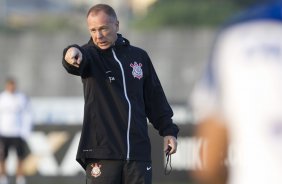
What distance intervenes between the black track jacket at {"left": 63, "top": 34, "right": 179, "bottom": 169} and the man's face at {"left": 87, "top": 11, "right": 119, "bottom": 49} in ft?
0.21

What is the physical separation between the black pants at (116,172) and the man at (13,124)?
1202 cm

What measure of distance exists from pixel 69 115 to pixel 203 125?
41.8ft

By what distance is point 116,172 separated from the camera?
6.81 m

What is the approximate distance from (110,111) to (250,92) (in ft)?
5.51

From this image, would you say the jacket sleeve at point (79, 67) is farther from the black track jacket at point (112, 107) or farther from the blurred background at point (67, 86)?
the blurred background at point (67, 86)

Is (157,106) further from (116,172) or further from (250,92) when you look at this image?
(250,92)

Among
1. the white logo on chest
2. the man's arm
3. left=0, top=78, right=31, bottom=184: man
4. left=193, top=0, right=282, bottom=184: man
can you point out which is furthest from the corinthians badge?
left=0, top=78, right=31, bottom=184: man

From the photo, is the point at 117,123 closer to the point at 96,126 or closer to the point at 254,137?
the point at 96,126

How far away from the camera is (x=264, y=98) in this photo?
809 cm

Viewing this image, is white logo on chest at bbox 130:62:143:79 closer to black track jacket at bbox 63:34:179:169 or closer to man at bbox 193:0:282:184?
black track jacket at bbox 63:34:179:169

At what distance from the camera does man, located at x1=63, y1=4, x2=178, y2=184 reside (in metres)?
6.79

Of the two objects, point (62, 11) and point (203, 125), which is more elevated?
point (62, 11)

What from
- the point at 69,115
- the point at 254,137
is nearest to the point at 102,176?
the point at 254,137

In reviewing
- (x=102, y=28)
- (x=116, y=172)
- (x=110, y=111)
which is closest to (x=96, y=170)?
(x=116, y=172)
